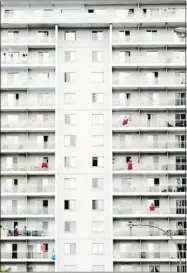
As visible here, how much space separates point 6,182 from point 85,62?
2.23 m

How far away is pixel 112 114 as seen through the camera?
10789 mm

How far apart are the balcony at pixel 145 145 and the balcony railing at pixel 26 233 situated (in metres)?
1.64

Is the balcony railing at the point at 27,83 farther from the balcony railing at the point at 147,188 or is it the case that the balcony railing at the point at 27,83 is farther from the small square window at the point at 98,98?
the balcony railing at the point at 147,188

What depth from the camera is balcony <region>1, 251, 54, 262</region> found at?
10438mm

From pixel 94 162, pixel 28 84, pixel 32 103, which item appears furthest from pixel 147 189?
pixel 28 84

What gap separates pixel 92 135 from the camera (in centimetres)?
1076

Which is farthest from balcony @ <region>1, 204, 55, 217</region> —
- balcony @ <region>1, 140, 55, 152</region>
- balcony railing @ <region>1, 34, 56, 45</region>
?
balcony railing @ <region>1, 34, 56, 45</region>

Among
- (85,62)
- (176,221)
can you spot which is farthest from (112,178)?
(85,62)

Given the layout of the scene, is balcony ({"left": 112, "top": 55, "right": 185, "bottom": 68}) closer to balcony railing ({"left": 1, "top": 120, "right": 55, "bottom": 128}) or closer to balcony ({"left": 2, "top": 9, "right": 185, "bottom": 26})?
balcony ({"left": 2, "top": 9, "right": 185, "bottom": 26})

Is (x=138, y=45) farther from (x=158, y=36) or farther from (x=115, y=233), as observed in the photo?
(x=115, y=233)

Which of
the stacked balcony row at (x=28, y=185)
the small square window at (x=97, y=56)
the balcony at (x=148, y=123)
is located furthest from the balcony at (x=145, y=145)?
the small square window at (x=97, y=56)

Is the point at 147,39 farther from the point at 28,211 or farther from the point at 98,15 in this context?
the point at 28,211

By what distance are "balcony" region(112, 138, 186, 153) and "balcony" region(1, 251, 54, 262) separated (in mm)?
1935

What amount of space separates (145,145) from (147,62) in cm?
130
